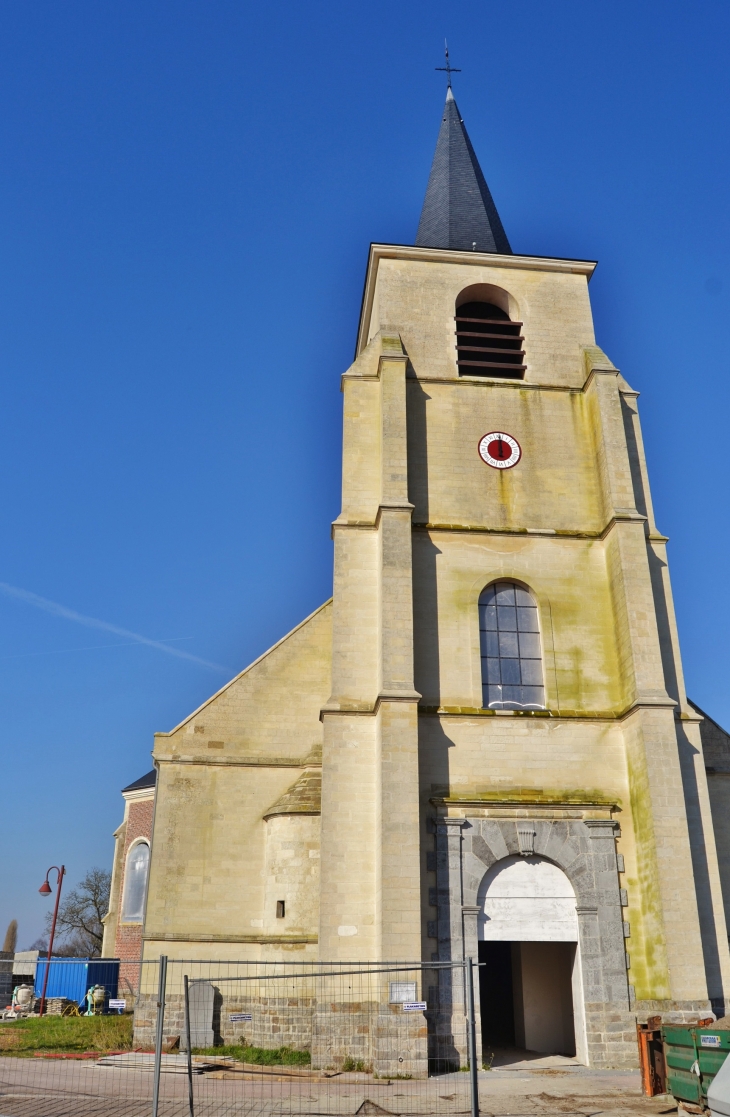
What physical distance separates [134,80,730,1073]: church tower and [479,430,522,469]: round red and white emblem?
0.15 feet

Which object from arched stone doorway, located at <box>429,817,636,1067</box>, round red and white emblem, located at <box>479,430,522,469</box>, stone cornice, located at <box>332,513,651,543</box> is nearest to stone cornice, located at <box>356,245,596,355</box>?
round red and white emblem, located at <box>479,430,522,469</box>

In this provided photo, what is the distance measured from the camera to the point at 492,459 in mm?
17000

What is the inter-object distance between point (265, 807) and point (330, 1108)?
22.9 ft

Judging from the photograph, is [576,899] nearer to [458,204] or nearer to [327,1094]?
[327,1094]

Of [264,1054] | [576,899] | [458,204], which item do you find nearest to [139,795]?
[264,1054]

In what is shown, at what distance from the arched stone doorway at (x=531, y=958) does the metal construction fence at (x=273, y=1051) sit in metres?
1.21

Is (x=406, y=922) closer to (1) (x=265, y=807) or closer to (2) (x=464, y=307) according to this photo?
(1) (x=265, y=807)

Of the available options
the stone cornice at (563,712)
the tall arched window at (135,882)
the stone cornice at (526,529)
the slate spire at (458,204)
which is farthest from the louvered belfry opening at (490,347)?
the tall arched window at (135,882)

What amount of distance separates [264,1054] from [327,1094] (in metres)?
3.37

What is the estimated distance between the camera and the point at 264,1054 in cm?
1358

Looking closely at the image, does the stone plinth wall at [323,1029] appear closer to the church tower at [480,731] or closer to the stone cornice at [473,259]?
the church tower at [480,731]

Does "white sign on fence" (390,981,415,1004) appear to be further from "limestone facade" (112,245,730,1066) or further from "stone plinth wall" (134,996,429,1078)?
"limestone facade" (112,245,730,1066)

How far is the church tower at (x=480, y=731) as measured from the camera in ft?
44.3

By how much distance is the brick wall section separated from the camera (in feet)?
86.9
